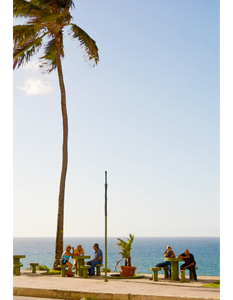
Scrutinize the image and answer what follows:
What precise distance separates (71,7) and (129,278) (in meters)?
11.7

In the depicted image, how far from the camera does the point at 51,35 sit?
1833 cm

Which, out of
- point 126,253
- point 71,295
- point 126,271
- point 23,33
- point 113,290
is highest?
point 23,33

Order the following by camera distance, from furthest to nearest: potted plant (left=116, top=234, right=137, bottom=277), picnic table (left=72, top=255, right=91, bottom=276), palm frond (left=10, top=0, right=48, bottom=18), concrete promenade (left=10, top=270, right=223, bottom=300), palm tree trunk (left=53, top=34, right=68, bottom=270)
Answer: palm tree trunk (left=53, top=34, right=68, bottom=270)
palm frond (left=10, top=0, right=48, bottom=18)
picnic table (left=72, top=255, right=91, bottom=276)
potted plant (left=116, top=234, right=137, bottom=277)
concrete promenade (left=10, top=270, right=223, bottom=300)

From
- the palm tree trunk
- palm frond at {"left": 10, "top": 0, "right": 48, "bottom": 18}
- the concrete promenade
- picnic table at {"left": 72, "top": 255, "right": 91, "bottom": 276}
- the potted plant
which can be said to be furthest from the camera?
the palm tree trunk

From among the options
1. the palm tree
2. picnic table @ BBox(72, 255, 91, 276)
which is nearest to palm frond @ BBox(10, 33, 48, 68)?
the palm tree

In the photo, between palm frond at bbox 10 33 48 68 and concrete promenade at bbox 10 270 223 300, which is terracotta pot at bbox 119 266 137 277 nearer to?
concrete promenade at bbox 10 270 223 300

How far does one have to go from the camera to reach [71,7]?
17.3 m

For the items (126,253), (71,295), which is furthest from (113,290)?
(126,253)

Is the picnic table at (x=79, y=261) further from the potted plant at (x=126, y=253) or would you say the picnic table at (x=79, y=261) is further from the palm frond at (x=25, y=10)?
the palm frond at (x=25, y=10)

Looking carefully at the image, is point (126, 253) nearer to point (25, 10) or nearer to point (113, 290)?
point (113, 290)

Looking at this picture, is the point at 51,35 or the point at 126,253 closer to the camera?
the point at 126,253

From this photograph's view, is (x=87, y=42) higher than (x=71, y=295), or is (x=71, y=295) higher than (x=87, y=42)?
(x=87, y=42)

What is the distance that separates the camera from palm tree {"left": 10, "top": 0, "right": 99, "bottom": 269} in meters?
16.4
